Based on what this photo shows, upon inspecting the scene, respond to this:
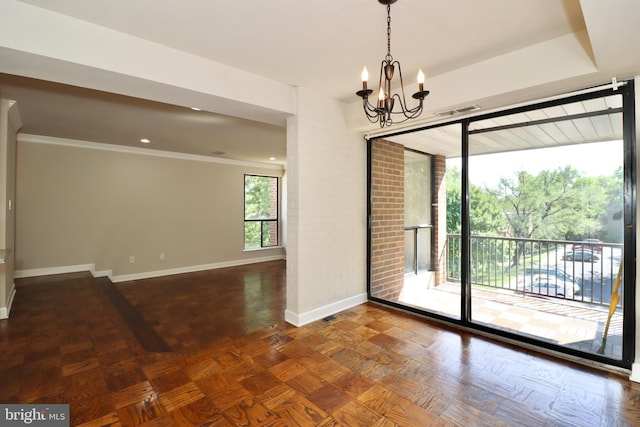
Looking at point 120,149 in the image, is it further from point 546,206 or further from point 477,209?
point 546,206

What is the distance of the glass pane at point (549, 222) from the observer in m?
2.31

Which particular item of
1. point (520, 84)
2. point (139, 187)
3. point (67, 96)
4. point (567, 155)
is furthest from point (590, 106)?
point (139, 187)

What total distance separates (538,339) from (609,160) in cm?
160

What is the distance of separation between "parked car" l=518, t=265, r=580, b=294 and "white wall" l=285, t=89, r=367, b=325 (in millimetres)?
1800

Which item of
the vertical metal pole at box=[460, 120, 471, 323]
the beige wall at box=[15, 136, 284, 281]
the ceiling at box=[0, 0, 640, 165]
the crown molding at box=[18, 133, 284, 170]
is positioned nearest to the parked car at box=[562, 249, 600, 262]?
the vertical metal pole at box=[460, 120, 471, 323]

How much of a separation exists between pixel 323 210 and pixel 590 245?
2405 millimetres

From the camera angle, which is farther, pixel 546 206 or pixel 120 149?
pixel 120 149

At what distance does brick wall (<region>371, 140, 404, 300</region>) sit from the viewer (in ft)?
12.9

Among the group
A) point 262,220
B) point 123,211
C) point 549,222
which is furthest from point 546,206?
point 123,211

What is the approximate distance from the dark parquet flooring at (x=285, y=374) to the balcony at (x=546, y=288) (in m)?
0.32

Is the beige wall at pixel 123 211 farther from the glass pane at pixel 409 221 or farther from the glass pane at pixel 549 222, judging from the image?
the glass pane at pixel 549 222

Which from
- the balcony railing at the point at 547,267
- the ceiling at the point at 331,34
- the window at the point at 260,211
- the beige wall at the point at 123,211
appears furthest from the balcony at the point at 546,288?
the window at the point at 260,211

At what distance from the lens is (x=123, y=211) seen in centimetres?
547

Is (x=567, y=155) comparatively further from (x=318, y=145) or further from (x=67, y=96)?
(x=67, y=96)
